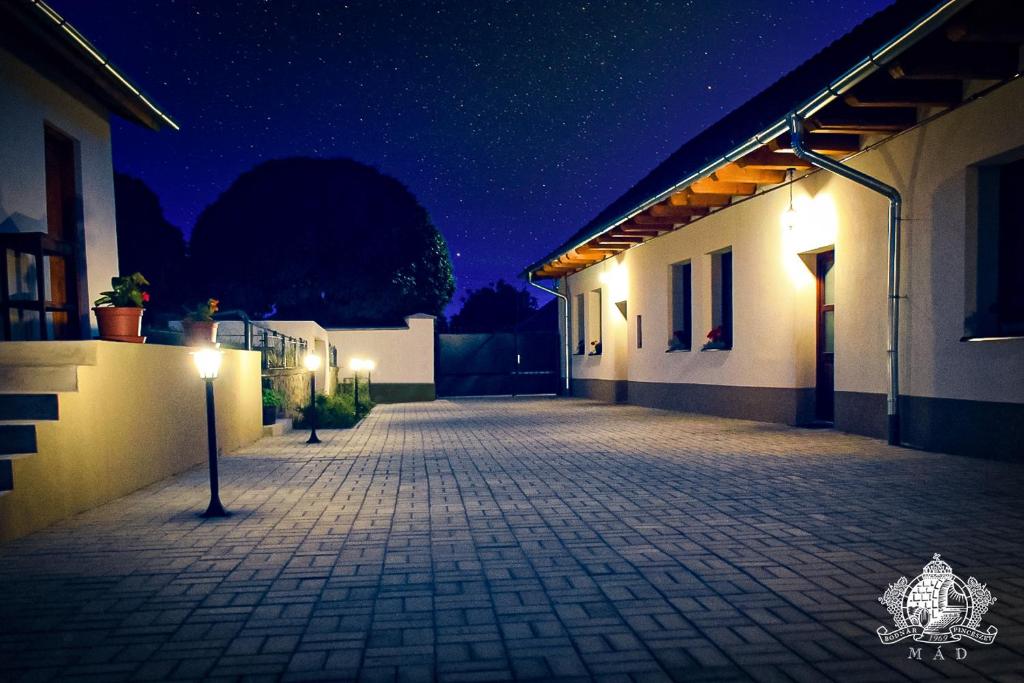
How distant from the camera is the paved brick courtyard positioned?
2.65 meters

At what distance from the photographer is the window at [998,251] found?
22.8ft

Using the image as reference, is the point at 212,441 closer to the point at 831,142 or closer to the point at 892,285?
the point at 892,285

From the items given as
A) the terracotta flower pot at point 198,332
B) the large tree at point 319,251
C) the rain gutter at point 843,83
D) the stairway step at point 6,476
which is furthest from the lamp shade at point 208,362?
the large tree at point 319,251

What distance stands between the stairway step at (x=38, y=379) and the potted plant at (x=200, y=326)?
2.90 m

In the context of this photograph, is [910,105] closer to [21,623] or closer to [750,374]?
[750,374]

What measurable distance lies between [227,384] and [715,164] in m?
7.03

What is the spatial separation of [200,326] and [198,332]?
0.09 meters

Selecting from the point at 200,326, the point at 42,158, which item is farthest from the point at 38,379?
the point at 42,158

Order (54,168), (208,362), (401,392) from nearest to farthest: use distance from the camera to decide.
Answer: (208,362) < (54,168) < (401,392)

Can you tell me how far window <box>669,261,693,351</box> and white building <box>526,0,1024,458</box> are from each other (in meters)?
0.33

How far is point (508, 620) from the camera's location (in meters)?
3.04

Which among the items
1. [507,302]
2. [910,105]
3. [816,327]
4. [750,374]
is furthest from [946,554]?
[507,302]

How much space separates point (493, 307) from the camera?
63406 mm

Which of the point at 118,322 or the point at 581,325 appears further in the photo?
the point at 581,325
